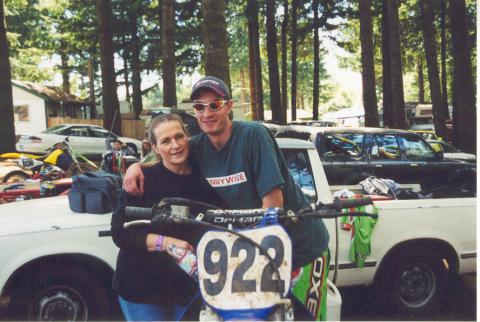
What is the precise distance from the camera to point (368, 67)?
16.9 metres

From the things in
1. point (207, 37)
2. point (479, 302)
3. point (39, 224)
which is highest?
point (207, 37)

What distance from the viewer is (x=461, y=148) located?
46.9 feet

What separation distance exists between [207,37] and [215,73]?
58 cm

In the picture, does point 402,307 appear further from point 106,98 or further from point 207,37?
point 106,98

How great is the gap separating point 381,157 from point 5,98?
12480mm

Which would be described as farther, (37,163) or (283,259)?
Answer: (37,163)

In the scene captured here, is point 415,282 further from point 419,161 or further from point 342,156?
point 419,161

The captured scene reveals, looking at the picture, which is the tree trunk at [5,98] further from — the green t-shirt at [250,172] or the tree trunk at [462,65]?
the green t-shirt at [250,172]

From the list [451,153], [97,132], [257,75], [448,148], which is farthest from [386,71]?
[97,132]

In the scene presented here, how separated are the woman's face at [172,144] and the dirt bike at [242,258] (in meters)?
0.44

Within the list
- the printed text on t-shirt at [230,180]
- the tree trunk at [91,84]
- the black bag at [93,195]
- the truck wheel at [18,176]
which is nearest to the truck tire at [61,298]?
the black bag at [93,195]

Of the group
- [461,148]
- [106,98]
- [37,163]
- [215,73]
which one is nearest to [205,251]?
[215,73]

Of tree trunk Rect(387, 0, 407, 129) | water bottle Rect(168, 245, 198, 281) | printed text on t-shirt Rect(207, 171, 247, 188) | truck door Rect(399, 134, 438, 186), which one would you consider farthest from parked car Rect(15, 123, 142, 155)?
water bottle Rect(168, 245, 198, 281)

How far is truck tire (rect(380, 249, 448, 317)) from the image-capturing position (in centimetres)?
450
